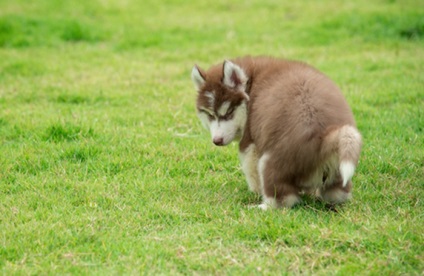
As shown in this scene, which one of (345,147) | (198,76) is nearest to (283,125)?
(345,147)

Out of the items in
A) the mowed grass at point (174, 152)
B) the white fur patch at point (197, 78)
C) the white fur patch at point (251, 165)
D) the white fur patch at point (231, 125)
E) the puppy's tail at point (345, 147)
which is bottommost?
the mowed grass at point (174, 152)

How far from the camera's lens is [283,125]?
18.0 ft

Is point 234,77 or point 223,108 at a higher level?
point 234,77

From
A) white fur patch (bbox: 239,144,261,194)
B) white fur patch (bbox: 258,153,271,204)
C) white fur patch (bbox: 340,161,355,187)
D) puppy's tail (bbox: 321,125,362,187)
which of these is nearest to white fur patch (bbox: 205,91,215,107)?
white fur patch (bbox: 239,144,261,194)

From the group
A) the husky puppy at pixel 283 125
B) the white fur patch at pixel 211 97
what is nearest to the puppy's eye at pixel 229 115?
the husky puppy at pixel 283 125

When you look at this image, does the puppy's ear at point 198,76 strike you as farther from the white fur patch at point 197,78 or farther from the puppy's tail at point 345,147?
the puppy's tail at point 345,147

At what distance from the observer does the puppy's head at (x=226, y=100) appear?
6113mm

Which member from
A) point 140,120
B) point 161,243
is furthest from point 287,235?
point 140,120

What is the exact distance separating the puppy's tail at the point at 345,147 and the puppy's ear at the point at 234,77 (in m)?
1.20

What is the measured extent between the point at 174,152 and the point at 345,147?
268 centimetres

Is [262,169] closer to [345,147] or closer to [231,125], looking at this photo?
[231,125]

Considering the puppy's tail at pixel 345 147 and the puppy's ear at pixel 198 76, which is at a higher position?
the puppy's ear at pixel 198 76

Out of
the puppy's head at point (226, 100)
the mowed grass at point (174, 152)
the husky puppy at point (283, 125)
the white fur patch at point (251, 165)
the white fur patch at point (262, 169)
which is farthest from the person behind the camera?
the puppy's head at point (226, 100)

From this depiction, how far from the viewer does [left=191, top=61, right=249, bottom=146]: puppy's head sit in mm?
6113
